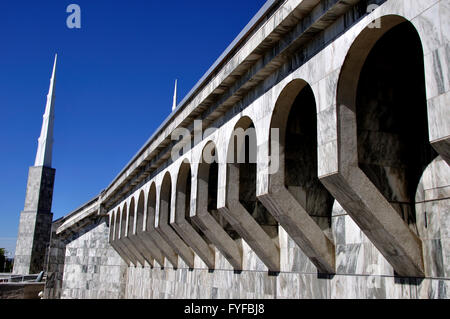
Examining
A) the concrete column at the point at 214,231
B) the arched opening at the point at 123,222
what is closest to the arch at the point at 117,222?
the arched opening at the point at 123,222

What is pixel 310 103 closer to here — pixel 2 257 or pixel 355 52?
pixel 355 52

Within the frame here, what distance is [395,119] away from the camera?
10133 millimetres

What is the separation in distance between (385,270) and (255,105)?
545 centimetres

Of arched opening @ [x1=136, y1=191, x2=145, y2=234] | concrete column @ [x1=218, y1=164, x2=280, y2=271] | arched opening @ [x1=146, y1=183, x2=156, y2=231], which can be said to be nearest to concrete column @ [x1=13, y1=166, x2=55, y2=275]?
arched opening @ [x1=136, y1=191, x2=145, y2=234]

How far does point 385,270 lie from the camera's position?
9352 millimetres

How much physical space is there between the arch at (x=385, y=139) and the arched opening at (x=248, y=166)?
4308 mm

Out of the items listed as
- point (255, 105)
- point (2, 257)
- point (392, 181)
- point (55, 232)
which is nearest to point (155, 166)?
point (255, 105)

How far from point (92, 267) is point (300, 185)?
29.6 meters

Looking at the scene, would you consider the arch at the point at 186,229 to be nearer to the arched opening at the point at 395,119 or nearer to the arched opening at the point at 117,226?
the arched opening at the point at 395,119

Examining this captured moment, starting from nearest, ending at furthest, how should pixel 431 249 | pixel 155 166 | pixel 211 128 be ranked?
pixel 431 249
pixel 211 128
pixel 155 166

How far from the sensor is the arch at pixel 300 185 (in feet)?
36.1

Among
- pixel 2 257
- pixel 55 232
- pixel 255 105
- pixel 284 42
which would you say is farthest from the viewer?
pixel 2 257

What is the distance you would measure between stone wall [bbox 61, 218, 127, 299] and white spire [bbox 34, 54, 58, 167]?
3426 centimetres

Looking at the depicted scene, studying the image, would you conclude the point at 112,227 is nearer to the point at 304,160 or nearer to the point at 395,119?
the point at 304,160
